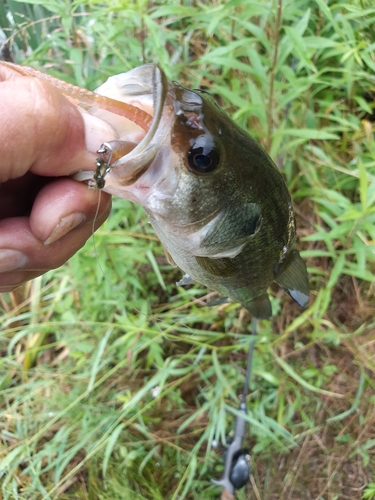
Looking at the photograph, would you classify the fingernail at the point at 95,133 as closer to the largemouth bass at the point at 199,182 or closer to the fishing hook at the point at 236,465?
the largemouth bass at the point at 199,182

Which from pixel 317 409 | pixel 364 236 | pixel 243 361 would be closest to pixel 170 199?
pixel 364 236

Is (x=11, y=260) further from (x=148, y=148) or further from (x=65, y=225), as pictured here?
Answer: (x=148, y=148)

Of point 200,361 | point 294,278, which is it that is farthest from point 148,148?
point 200,361

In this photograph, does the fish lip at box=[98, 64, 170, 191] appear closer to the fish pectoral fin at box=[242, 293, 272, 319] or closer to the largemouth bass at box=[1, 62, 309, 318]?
the largemouth bass at box=[1, 62, 309, 318]

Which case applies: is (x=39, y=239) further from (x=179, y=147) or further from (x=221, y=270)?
(x=221, y=270)

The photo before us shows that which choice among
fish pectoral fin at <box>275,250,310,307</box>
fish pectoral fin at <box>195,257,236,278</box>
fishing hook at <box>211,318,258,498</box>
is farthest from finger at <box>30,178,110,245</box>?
fishing hook at <box>211,318,258,498</box>

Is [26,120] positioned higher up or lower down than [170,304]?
higher up
